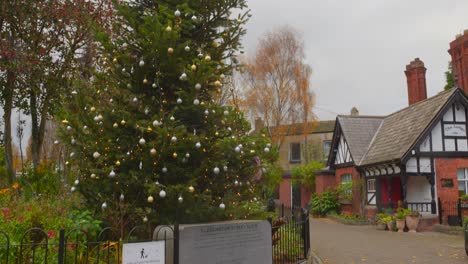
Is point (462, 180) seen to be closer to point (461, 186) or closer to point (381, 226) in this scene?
point (461, 186)

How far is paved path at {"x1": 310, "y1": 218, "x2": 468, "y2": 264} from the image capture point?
11186 millimetres

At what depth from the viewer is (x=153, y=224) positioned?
23.5ft

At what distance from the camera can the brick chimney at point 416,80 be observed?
1000 inches

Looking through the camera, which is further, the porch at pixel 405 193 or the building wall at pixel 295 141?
the building wall at pixel 295 141

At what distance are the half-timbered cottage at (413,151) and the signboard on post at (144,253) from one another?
16.6m

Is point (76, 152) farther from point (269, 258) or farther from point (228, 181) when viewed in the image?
point (269, 258)

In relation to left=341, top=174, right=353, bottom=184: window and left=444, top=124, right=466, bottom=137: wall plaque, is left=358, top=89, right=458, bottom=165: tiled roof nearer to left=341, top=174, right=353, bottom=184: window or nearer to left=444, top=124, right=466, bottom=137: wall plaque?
left=444, top=124, right=466, bottom=137: wall plaque

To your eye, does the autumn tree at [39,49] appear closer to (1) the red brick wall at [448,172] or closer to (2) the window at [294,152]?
(1) the red brick wall at [448,172]

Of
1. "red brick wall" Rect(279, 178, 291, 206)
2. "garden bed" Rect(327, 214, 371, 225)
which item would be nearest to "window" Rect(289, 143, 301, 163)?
"red brick wall" Rect(279, 178, 291, 206)

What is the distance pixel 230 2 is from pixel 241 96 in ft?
78.7

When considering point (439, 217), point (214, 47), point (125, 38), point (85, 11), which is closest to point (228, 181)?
point (214, 47)

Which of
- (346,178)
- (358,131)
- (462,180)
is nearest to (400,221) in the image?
(462,180)

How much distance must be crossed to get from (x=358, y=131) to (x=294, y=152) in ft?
52.8

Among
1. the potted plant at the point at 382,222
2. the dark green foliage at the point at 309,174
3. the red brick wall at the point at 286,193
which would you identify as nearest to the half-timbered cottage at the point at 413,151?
the potted plant at the point at 382,222
